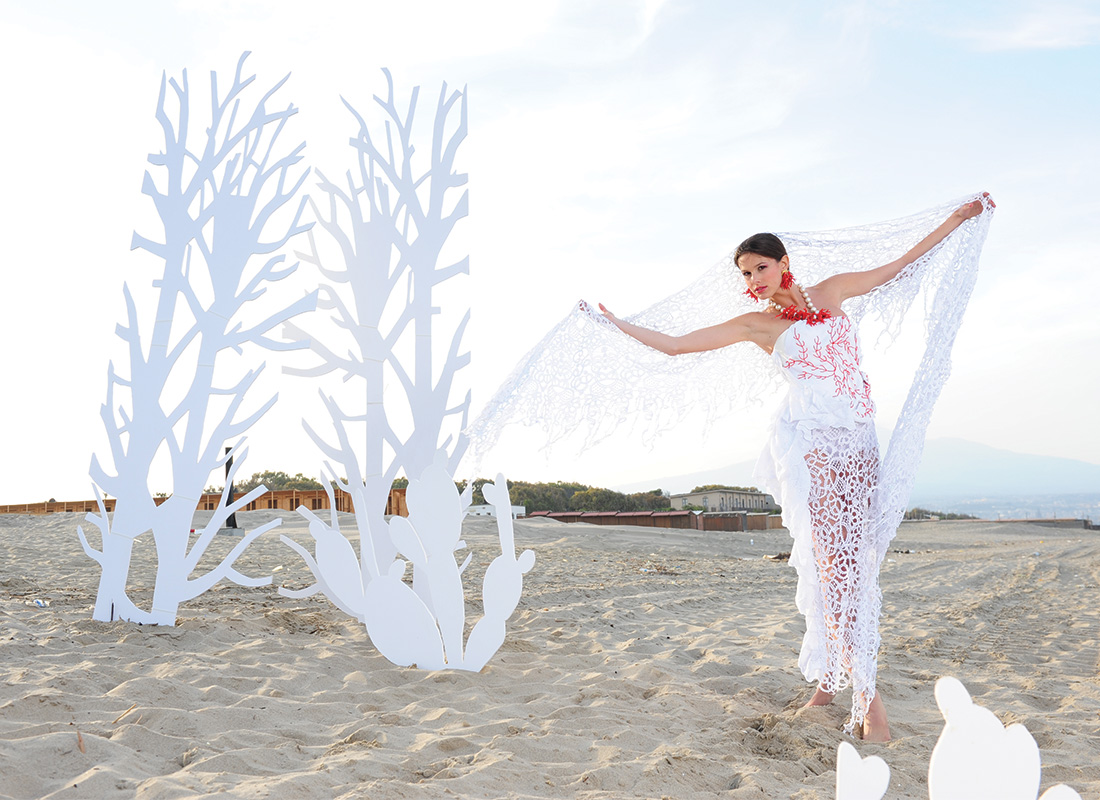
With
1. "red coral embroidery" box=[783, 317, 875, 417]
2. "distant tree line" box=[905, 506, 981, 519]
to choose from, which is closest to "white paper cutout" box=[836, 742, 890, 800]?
"red coral embroidery" box=[783, 317, 875, 417]

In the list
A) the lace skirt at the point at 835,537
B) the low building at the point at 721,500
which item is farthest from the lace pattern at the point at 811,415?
the low building at the point at 721,500

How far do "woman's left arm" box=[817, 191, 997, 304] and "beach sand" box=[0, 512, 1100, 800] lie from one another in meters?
1.82

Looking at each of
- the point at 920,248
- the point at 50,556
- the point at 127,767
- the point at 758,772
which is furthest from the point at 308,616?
the point at 50,556

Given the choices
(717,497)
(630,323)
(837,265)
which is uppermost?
(837,265)

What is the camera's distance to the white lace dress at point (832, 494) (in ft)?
9.95

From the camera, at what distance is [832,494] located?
3.06m

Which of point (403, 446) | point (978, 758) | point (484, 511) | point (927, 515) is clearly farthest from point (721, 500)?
point (978, 758)

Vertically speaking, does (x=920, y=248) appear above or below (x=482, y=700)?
above

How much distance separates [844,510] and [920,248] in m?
1.27

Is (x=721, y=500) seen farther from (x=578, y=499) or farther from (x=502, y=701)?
(x=502, y=701)

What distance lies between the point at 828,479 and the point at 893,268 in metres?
1.06

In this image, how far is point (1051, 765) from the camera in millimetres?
2715

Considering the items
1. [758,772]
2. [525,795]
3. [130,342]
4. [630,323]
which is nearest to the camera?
[525,795]

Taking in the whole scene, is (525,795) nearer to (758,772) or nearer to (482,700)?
(758,772)
